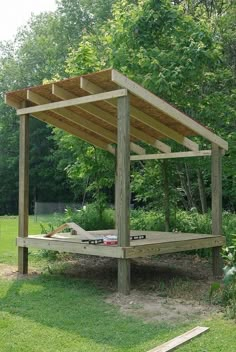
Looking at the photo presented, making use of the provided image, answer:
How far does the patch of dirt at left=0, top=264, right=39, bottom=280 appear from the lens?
7926 millimetres

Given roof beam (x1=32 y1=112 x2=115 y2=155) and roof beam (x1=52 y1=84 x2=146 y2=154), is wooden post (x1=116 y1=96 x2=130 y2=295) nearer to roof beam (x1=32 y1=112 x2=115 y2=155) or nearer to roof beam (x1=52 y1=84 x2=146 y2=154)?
roof beam (x1=52 y1=84 x2=146 y2=154)

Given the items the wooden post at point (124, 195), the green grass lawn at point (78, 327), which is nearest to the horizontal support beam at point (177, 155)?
the wooden post at point (124, 195)

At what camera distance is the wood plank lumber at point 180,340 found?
4191 mm

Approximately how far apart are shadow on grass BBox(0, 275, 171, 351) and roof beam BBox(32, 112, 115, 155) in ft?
9.40

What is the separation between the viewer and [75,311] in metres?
5.72

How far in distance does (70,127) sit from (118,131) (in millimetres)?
2713

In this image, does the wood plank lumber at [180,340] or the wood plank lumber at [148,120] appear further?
the wood plank lumber at [148,120]

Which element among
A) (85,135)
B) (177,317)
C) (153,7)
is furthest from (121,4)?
(177,317)

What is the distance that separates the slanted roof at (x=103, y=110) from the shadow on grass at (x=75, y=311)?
9.04ft

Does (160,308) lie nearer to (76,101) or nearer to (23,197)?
(76,101)

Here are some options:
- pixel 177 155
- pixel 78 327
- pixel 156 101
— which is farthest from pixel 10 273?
pixel 156 101

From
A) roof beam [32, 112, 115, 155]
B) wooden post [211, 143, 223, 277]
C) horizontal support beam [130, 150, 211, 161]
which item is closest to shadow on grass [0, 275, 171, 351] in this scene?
wooden post [211, 143, 223, 277]

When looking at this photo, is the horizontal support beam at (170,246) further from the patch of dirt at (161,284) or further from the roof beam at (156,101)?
the roof beam at (156,101)

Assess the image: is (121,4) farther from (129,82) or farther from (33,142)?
(33,142)
